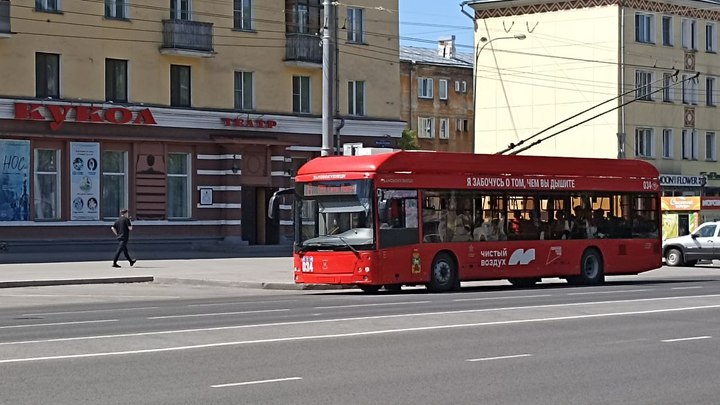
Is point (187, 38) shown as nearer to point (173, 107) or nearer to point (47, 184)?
point (173, 107)

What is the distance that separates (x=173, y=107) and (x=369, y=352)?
35.2 metres

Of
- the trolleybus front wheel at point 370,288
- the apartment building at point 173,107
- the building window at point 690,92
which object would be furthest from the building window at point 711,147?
the trolleybus front wheel at point 370,288

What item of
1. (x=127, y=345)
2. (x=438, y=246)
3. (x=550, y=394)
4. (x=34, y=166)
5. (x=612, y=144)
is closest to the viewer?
(x=550, y=394)

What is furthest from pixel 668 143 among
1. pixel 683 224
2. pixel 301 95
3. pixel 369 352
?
pixel 369 352

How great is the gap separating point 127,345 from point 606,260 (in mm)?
18703

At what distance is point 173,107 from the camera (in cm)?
4978

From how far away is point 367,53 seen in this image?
56781 mm

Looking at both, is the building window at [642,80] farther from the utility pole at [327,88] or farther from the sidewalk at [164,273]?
the utility pole at [327,88]

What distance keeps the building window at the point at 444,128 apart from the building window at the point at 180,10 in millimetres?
39971

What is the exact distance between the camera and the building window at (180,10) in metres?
50.0

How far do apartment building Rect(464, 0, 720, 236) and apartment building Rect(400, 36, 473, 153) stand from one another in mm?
8919

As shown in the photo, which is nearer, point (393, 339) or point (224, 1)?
point (393, 339)

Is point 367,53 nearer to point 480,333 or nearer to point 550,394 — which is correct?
point 480,333

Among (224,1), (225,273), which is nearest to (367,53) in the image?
(224,1)
